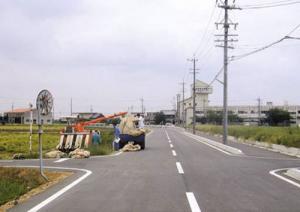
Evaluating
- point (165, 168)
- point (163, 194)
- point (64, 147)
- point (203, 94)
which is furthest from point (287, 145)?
point (203, 94)

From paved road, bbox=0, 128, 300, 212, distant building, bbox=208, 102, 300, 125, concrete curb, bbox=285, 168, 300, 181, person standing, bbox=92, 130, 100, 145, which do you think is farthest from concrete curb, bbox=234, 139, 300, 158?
distant building, bbox=208, 102, 300, 125

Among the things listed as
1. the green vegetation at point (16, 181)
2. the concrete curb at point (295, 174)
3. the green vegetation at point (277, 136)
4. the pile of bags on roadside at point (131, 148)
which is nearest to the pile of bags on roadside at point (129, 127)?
the pile of bags on roadside at point (131, 148)

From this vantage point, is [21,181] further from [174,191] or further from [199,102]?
[199,102]

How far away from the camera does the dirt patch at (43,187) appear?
11.2m

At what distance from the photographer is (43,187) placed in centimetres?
1438

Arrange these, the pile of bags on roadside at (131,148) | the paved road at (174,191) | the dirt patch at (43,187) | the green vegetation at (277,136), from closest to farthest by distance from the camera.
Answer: the paved road at (174,191), the dirt patch at (43,187), the pile of bags on roadside at (131,148), the green vegetation at (277,136)

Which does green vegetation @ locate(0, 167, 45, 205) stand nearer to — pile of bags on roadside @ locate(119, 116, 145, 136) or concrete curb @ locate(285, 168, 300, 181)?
concrete curb @ locate(285, 168, 300, 181)

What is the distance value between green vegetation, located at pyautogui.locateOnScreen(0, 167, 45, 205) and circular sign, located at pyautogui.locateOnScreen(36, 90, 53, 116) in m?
2.21

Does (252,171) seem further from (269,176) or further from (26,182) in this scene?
(26,182)

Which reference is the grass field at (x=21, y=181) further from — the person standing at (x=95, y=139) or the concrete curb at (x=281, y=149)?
the concrete curb at (x=281, y=149)

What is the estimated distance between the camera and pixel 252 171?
18.8 metres

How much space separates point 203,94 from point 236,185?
140093mm

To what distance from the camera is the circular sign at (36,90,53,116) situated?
16.2 m

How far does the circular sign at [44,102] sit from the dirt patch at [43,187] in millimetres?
2200
